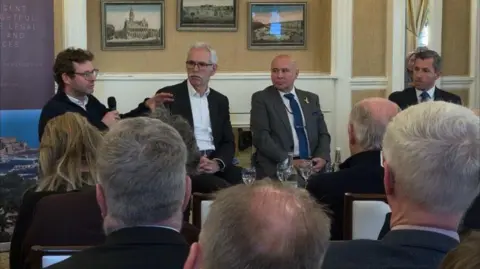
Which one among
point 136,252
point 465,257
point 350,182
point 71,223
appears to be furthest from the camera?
point 350,182

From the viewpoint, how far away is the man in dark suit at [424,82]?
225 inches

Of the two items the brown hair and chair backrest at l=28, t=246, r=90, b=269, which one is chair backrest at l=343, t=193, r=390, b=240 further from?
the brown hair

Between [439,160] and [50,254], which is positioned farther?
[50,254]

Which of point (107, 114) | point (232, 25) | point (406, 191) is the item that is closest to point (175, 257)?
point (406, 191)

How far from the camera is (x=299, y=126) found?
5648mm

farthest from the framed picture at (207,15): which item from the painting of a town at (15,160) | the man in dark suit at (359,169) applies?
the man in dark suit at (359,169)

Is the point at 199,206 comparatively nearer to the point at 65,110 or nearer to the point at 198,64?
the point at 65,110

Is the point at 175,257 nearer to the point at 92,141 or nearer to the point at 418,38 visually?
the point at 92,141

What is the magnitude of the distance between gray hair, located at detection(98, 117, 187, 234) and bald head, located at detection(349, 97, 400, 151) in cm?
132

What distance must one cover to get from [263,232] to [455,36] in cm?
613

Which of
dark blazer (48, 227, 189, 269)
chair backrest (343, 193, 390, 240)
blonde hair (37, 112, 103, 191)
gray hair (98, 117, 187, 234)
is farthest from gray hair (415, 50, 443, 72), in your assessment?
dark blazer (48, 227, 189, 269)

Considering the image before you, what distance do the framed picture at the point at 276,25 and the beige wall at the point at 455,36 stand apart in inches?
50.9

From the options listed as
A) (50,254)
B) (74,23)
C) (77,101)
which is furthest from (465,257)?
(74,23)

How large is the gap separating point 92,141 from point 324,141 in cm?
318
